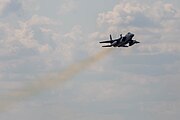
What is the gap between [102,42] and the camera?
104188 mm

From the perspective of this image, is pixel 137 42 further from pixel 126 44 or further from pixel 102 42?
pixel 102 42

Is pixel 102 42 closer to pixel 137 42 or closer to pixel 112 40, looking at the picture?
pixel 112 40

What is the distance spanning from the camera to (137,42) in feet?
330

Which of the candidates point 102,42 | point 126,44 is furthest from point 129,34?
Result: point 102,42

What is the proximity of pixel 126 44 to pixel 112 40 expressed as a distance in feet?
17.3

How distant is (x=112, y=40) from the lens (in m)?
102

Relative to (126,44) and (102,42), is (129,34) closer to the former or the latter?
(126,44)

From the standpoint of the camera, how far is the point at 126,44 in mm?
101875

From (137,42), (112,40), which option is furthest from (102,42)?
(137,42)

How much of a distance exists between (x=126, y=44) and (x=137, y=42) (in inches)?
159

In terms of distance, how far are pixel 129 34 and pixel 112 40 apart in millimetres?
6581

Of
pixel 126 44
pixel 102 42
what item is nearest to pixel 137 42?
pixel 126 44
